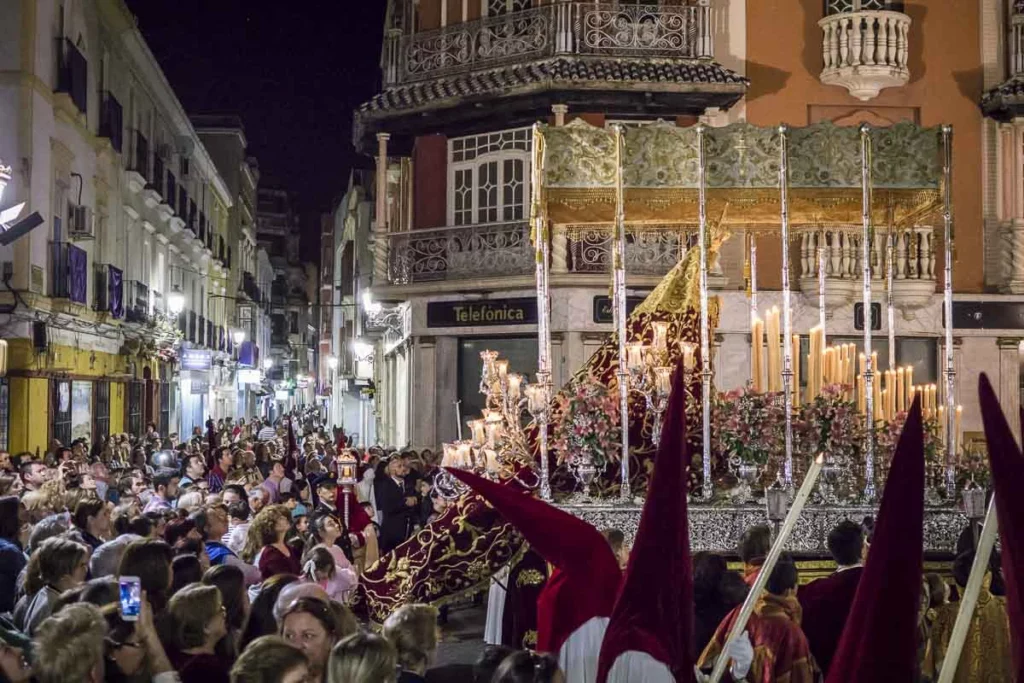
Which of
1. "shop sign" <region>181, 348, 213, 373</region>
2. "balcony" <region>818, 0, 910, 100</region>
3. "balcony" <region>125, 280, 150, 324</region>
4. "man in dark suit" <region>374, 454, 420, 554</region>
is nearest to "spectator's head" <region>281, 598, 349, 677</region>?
"man in dark suit" <region>374, 454, 420, 554</region>

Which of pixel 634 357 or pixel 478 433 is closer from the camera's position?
pixel 634 357

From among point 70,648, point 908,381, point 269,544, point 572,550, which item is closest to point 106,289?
point 908,381

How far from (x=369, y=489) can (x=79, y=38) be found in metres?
15.0

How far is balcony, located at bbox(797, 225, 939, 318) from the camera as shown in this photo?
70.6 feet

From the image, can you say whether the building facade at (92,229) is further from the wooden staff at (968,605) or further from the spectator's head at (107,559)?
the wooden staff at (968,605)

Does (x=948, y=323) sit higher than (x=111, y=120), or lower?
lower

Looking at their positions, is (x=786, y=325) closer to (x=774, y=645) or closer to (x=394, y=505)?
(x=774, y=645)

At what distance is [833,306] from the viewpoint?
21953 millimetres

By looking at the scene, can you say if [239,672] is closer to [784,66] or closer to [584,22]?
[584,22]

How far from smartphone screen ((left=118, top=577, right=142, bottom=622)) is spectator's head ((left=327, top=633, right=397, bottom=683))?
117 cm

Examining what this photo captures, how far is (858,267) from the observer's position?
862 inches

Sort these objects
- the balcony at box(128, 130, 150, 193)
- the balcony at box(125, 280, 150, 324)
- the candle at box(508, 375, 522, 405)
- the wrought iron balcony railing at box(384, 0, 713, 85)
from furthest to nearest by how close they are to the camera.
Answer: the balcony at box(128, 130, 150, 193) < the balcony at box(125, 280, 150, 324) < the wrought iron balcony railing at box(384, 0, 713, 85) < the candle at box(508, 375, 522, 405)

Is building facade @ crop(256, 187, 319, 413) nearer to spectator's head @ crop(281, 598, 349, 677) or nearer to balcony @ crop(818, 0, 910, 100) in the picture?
balcony @ crop(818, 0, 910, 100)

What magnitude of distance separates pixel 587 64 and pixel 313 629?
16.7 metres
